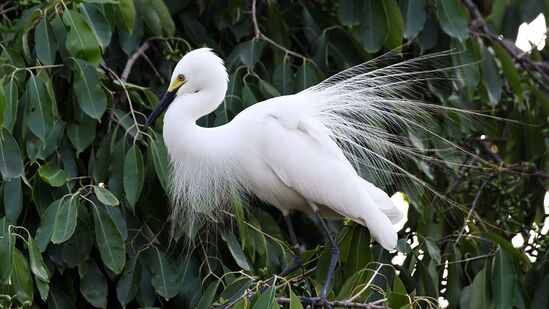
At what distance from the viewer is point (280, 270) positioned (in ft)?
12.2

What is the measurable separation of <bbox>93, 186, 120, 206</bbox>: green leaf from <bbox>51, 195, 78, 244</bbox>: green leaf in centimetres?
7

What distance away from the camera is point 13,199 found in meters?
3.28

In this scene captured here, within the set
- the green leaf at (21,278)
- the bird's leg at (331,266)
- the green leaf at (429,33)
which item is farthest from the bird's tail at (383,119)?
the green leaf at (21,278)

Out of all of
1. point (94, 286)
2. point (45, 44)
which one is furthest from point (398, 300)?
point (45, 44)

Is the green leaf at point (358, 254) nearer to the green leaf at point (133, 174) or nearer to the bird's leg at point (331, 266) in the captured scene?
the bird's leg at point (331, 266)

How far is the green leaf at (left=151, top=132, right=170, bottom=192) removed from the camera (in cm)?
348

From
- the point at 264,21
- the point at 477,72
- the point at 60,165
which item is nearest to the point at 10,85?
the point at 60,165

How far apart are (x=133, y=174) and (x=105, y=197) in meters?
0.25

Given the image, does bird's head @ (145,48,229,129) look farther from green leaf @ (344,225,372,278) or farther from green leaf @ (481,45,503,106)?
green leaf @ (481,45,503,106)

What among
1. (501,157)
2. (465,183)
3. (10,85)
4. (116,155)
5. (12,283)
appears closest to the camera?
(12,283)

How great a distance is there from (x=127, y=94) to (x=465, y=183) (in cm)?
144

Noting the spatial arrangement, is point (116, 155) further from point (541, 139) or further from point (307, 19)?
point (541, 139)

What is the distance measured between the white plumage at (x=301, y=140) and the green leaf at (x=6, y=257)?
2.30 ft

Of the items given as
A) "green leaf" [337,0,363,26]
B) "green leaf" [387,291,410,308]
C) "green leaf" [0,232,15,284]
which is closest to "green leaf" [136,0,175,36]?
"green leaf" [337,0,363,26]
